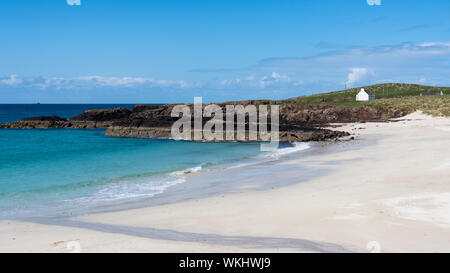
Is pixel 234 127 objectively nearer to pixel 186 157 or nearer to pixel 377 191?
pixel 186 157

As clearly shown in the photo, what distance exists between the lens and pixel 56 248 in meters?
8.09

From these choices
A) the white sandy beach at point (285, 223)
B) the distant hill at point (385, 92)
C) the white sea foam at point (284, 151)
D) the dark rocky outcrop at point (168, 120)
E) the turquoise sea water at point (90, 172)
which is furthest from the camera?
the distant hill at point (385, 92)

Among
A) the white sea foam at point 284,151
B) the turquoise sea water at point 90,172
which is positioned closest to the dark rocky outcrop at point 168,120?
the white sea foam at point 284,151

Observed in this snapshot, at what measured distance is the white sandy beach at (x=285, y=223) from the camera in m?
8.18

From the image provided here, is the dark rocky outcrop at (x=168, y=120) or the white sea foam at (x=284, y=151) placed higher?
the dark rocky outcrop at (x=168, y=120)

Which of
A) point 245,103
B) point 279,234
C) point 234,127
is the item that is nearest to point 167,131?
point 234,127

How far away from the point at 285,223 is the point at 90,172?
14951 mm

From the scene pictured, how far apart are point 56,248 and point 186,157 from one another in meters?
20.3

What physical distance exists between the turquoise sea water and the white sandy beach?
3.22m

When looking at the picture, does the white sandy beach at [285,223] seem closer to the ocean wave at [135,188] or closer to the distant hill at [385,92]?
the ocean wave at [135,188]

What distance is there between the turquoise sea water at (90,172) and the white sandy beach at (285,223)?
3.22m

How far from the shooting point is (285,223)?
32.8 feet

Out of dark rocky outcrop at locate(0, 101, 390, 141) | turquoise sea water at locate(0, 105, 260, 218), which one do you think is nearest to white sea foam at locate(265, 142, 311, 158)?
turquoise sea water at locate(0, 105, 260, 218)

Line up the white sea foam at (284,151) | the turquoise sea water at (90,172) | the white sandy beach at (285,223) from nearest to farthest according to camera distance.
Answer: the white sandy beach at (285,223), the turquoise sea water at (90,172), the white sea foam at (284,151)
